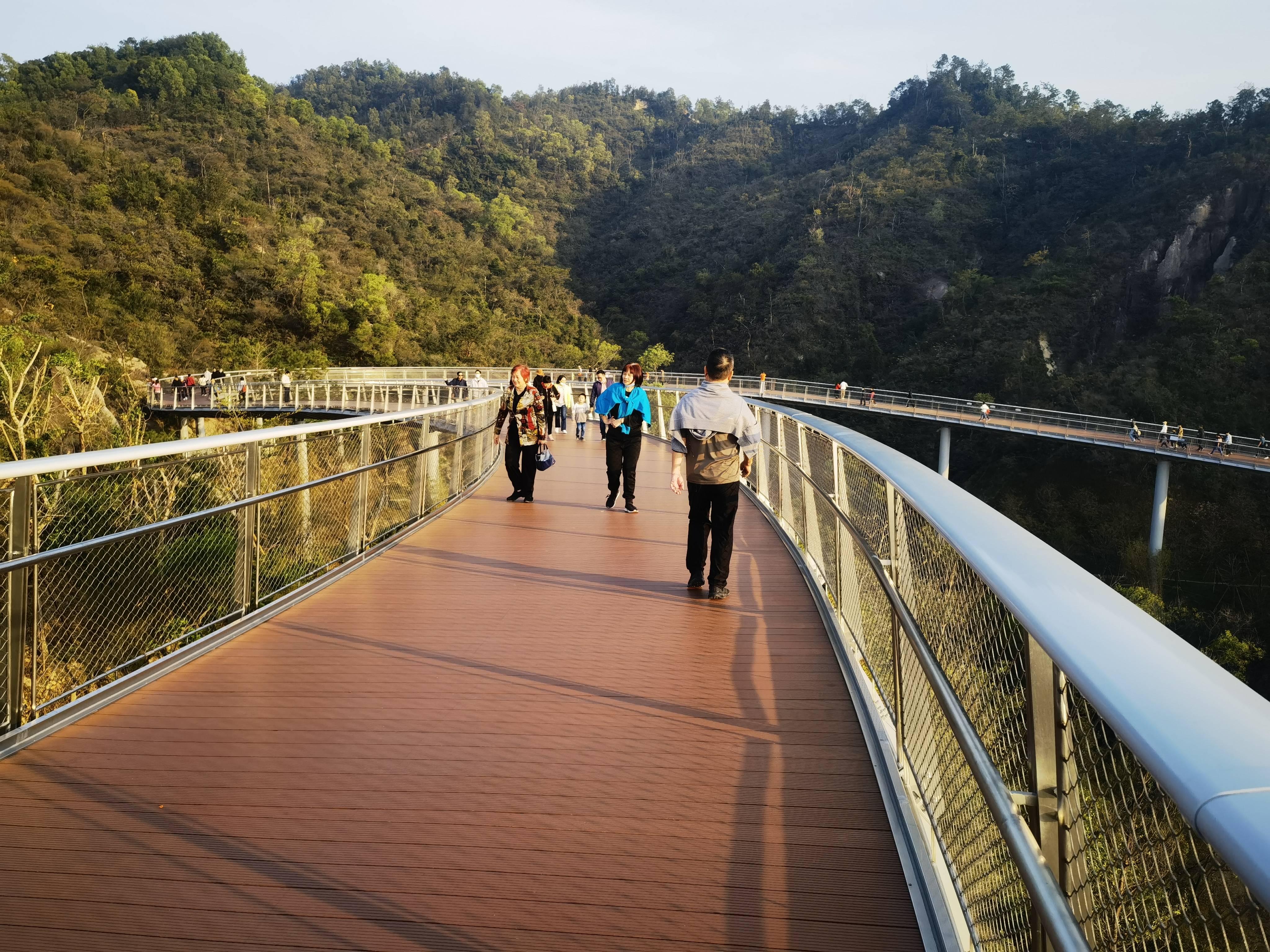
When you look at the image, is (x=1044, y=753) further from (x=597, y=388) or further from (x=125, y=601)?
(x=597, y=388)

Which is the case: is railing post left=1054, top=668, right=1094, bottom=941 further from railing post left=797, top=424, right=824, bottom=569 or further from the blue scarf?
the blue scarf

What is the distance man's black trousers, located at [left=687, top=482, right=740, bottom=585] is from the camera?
243 inches

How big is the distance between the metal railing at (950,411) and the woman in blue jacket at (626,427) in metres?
18.2

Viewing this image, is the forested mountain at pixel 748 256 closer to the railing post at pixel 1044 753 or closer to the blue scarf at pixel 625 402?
the blue scarf at pixel 625 402

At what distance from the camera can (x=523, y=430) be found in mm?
10289

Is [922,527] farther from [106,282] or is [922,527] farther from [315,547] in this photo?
[106,282]

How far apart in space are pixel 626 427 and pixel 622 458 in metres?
0.75

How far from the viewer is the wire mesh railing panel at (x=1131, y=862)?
1111 millimetres

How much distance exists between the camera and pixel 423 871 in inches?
110

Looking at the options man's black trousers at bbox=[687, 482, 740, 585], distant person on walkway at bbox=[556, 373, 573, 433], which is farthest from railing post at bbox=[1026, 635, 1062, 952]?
distant person on walkway at bbox=[556, 373, 573, 433]

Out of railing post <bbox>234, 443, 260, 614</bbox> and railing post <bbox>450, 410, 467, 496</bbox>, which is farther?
railing post <bbox>450, 410, 467, 496</bbox>

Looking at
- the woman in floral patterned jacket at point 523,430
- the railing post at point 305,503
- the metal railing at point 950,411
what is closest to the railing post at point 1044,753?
the railing post at point 305,503

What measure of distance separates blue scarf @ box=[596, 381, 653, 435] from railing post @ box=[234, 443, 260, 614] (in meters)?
4.91

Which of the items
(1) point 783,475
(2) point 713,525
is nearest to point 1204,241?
(1) point 783,475
